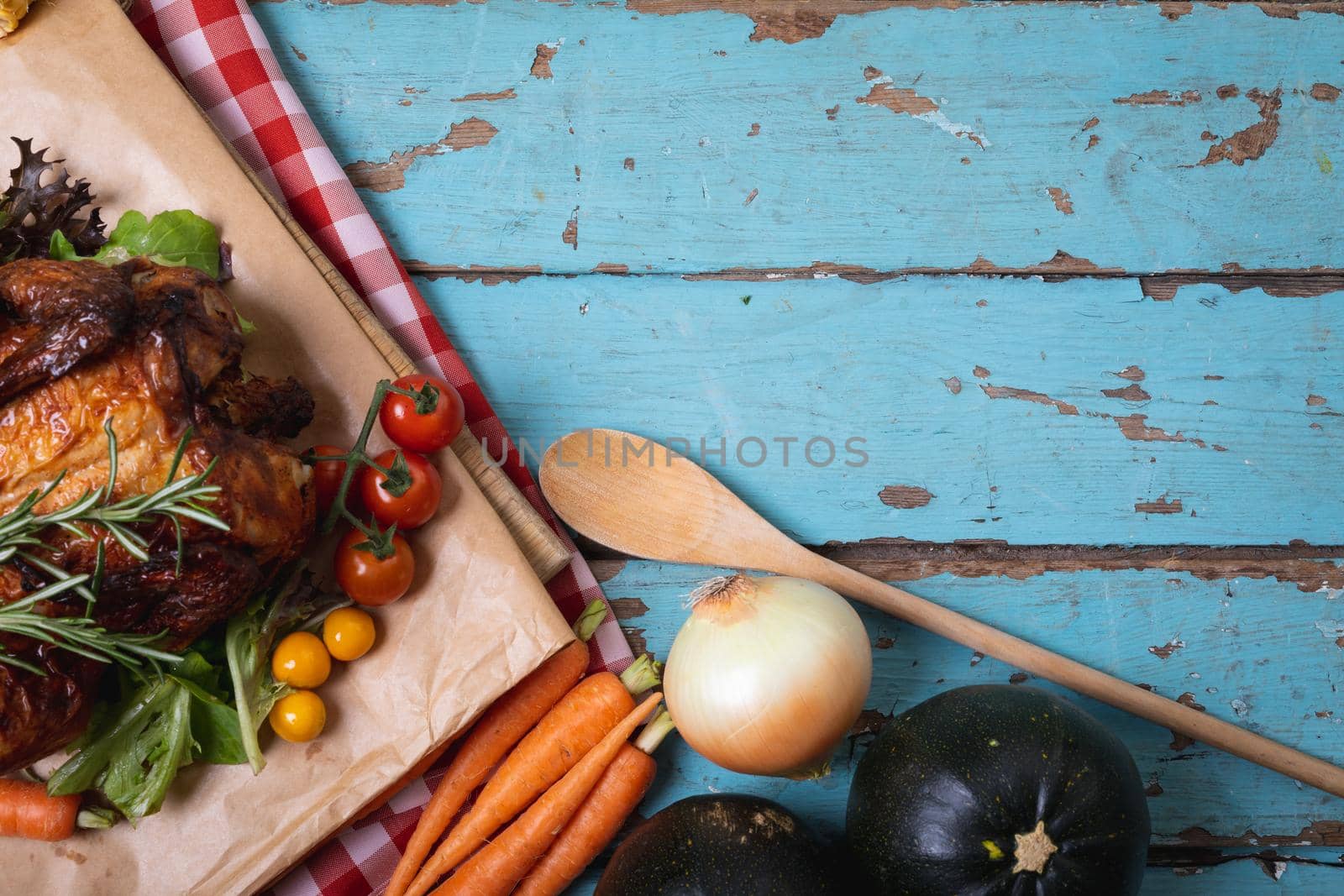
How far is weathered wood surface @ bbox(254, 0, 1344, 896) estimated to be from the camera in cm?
172

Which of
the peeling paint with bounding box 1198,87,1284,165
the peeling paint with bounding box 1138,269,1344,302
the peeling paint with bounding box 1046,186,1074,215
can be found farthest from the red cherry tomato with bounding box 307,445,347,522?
the peeling paint with bounding box 1198,87,1284,165

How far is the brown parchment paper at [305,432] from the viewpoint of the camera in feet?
5.04

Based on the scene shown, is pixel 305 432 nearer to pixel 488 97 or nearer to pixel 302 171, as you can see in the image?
pixel 302 171

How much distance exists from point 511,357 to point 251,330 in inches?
17.3

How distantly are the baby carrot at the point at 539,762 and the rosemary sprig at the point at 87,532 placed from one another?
66 centimetres

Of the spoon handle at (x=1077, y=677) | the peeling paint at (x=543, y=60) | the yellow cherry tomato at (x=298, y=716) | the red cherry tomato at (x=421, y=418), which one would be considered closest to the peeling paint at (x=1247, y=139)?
the spoon handle at (x=1077, y=677)

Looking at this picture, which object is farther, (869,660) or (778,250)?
(778,250)

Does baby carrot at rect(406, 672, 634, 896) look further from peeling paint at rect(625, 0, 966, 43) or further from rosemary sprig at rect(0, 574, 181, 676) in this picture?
peeling paint at rect(625, 0, 966, 43)

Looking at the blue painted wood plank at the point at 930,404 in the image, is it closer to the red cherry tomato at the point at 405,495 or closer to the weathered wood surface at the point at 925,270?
the weathered wood surface at the point at 925,270

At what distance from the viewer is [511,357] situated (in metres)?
1.72

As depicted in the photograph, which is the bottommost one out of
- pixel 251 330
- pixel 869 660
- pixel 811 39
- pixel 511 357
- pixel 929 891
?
pixel 929 891

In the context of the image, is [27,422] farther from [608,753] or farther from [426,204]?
[608,753]

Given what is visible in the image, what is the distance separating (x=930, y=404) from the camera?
1724 mm

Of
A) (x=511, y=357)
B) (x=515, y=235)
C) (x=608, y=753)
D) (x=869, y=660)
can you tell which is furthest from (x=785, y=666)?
(x=515, y=235)
